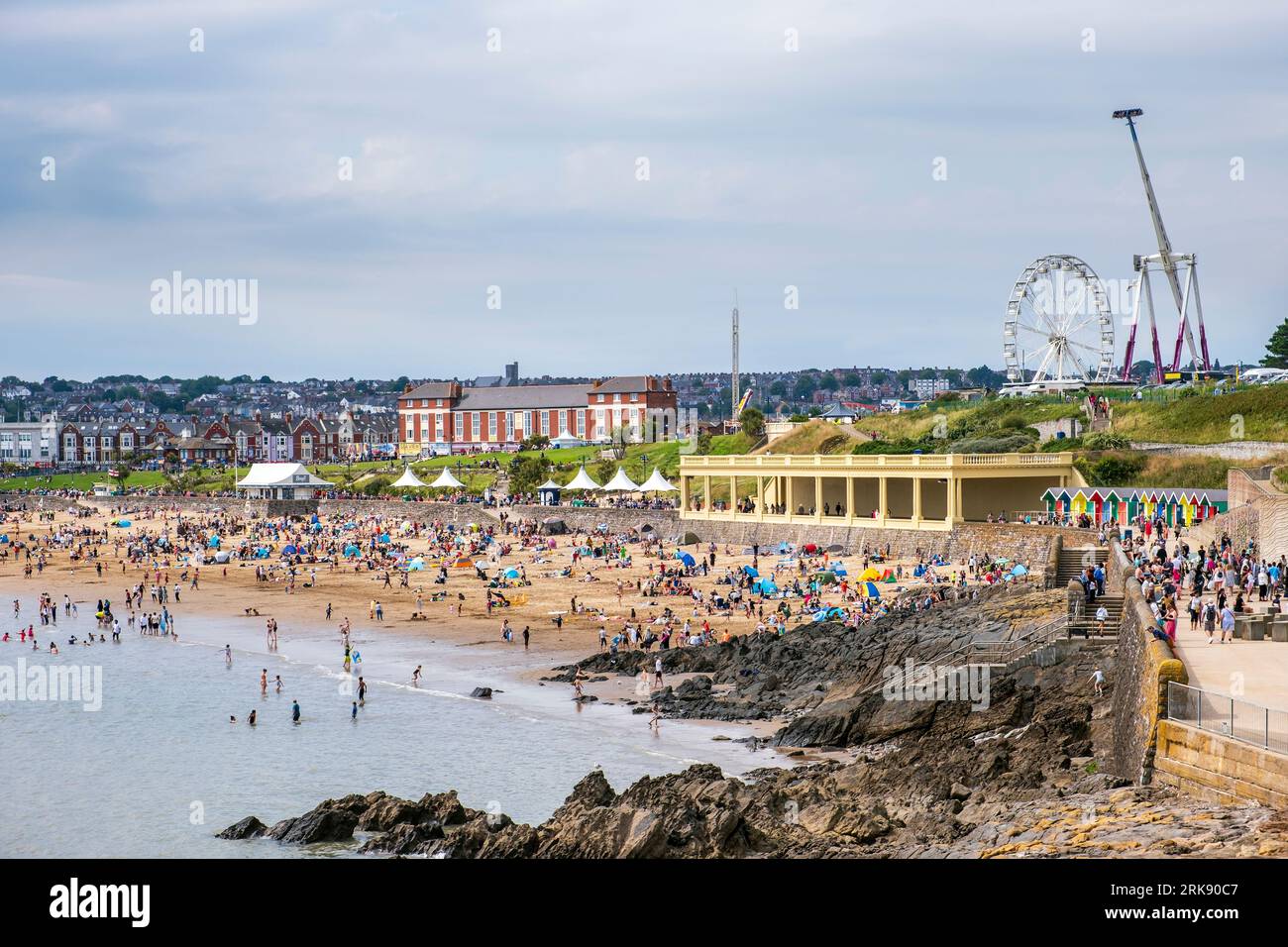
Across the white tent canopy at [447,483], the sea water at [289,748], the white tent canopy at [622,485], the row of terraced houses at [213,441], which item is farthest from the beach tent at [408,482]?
the row of terraced houses at [213,441]

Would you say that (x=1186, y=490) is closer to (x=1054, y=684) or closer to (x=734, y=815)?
(x=1054, y=684)

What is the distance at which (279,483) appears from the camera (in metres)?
98.4

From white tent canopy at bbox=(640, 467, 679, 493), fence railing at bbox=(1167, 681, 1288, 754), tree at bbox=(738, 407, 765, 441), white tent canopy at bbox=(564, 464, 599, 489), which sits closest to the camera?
fence railing at bbox=(1167, 681, 1288, 754)

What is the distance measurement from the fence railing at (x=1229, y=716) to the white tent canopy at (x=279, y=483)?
87949 mm

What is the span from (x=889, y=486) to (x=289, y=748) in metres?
36.9

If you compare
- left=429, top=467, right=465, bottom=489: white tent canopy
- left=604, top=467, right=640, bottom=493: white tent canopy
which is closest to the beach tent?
left=429, top=467, right=465, bottom=489: white tent canopy

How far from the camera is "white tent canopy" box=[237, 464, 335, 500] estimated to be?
9844 cm

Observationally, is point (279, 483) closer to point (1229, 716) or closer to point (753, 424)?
point (753, 424)

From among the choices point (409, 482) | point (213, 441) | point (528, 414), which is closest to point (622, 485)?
point (409, 482)

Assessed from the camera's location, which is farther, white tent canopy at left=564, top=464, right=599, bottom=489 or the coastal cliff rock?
white tent canopy at left=564, top=464, right=599, bottom=489

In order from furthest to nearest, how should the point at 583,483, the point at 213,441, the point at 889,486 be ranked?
the point at 213,441 → the point at 583,483 → the point at 889,486

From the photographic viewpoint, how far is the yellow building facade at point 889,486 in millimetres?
54156

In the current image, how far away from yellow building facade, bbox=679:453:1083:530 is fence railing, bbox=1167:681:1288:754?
37.4 m

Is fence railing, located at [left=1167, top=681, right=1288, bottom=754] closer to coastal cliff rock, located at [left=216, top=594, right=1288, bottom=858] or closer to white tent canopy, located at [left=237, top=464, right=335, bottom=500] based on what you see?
coastal cliff rock, located at [left=216, top=594, right=1288, bottom=858]
